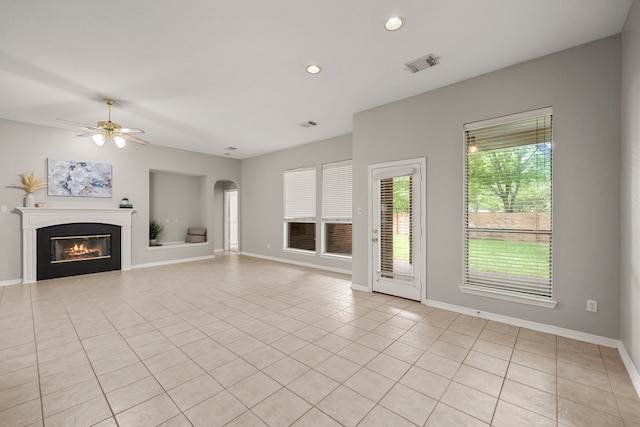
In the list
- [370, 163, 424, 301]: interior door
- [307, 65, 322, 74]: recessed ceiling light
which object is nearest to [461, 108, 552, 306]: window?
[370, 163, 424, 301]: interior door

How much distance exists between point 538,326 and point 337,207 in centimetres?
403

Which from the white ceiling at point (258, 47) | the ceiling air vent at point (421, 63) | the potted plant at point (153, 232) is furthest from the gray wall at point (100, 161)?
the ceiling air vent at point (421, 63)

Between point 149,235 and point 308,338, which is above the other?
point 149,235

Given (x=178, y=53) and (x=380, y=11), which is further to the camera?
(x=178, y=53)

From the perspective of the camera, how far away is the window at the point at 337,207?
6.05 m

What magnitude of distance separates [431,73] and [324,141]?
10.9 feet

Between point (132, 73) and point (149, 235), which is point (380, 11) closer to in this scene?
point (132, 73)

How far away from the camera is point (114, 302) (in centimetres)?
398

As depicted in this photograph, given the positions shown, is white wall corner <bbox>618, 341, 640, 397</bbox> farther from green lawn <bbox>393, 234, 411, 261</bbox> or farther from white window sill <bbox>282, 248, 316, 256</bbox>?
white window sill <bbox>282, 248, 316, 256</bbox>

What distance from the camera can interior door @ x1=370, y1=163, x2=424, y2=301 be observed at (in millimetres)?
3988

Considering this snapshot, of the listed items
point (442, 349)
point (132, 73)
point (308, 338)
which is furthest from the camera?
point (132, 73)

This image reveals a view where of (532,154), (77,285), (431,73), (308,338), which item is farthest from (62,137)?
(532,154)

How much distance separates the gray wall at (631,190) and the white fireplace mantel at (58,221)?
8.13 meters

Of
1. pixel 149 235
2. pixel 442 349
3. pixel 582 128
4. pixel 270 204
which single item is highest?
pixel 582 128
